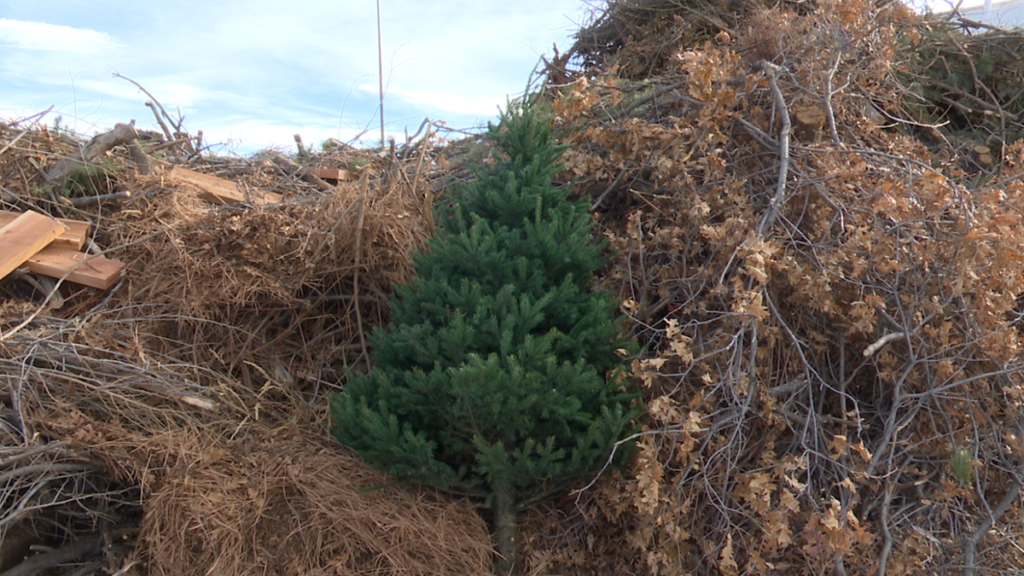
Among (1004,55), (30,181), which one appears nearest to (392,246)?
(30,181)

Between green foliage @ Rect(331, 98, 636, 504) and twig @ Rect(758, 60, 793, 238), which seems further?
twig @ Rect(758, 60, 793, 238)

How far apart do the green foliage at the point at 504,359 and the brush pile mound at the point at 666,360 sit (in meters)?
0.28

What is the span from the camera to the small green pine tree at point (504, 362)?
333 centimetres

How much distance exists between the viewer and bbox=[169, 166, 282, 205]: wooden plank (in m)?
5.70

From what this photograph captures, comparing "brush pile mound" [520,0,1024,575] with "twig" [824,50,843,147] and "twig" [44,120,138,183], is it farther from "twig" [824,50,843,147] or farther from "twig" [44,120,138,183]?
"twig" [44,120,138,183]

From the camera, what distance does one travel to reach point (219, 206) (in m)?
Result: 5.65

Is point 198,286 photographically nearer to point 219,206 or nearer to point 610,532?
point 219,206

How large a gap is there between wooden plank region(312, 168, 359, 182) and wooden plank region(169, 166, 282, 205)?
0.52 m

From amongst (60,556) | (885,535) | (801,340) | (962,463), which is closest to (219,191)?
(60,556)

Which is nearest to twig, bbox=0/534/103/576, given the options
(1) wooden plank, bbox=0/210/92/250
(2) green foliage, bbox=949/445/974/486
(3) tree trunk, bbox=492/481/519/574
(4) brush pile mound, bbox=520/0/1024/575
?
(1) wooden plank, bbox=0/210/92/250

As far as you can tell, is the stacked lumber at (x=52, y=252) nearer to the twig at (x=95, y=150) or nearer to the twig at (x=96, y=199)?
the twig at (x=96, y=199)

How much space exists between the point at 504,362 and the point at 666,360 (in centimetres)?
91

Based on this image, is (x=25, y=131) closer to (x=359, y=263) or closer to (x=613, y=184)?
(x=359, y=263)

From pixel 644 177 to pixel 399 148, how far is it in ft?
8.36
